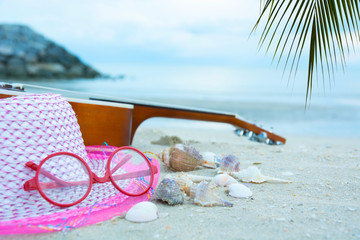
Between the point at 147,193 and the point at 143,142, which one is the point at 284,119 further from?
the point at 147,193

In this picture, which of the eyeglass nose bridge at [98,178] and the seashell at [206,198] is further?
the seashell at [206,198]

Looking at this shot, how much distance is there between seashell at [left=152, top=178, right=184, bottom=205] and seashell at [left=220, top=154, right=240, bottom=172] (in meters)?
0.68

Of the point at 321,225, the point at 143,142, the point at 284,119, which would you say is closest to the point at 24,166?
the point at 321,225

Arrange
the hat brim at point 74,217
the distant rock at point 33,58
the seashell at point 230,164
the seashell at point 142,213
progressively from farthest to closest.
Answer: the distant rock at point 33,58, the seashell at point 230,164, the seashell at point 142,213, the hat brim at point 74,217

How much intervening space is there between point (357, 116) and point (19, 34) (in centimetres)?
2321

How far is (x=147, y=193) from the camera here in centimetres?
176

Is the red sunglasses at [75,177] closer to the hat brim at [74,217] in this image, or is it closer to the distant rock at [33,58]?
the hat brim at [74,217]

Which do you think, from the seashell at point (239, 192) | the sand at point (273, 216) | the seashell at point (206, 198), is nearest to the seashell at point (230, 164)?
the sand at point (273, 216)

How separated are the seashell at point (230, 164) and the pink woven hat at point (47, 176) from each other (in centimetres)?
78

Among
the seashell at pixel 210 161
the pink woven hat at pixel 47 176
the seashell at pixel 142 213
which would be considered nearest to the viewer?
the pink woven hat at pixel 47 176

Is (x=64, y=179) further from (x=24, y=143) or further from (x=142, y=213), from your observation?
(x=142, y=213)

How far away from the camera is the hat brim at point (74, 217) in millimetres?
1346

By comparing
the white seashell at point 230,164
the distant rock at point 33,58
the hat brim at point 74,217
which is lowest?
the hat brim at point 74,217

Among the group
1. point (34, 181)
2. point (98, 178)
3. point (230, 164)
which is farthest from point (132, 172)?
point (230, 164)
